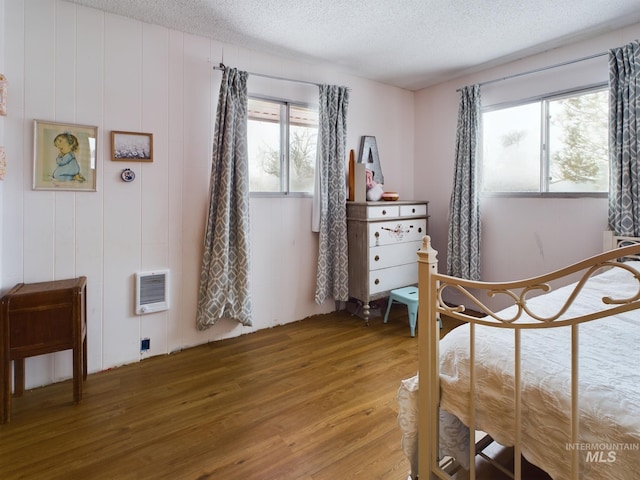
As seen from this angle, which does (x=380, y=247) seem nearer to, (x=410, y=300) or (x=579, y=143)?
(x=410, y=300)

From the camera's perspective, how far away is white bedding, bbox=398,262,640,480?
2.89 feet

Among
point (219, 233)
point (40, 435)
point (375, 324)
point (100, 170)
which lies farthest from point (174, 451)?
point (375, 324)

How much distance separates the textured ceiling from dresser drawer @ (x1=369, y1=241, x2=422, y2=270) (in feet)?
5.65

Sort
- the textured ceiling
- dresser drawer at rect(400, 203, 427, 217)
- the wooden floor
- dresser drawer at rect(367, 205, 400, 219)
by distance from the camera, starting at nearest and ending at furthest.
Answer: the wooden floor
the textured ceiling
dresser drawer at rect(367, 205, 400, 219)
dresser drawer at rect(400, 203, 427, 217)

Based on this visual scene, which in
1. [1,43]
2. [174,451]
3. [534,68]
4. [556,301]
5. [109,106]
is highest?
[534,68]

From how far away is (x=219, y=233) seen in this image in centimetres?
273

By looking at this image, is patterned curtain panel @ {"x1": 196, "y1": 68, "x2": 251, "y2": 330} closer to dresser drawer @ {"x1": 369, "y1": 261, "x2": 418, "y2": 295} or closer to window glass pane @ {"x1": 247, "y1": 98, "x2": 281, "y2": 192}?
window glass pane @ {"x1": 247, "y1": 98, "x2": 281, "y2": 192}

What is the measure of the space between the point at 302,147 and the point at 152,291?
1.80m

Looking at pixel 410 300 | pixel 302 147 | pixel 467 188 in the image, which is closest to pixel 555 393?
pixel 410 300

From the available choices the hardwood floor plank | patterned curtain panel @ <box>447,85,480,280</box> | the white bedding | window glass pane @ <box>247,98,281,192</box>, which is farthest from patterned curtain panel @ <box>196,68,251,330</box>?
patterned curtain panel @ <box>447,85,480,280</box>

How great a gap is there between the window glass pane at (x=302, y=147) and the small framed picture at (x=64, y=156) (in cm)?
155

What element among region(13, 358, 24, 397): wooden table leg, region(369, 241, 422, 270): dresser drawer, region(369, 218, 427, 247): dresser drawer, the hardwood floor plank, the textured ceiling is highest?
the textured ceiling

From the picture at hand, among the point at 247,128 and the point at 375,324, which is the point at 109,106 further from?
the point at 375,324

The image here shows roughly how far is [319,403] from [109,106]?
7.76 ft
